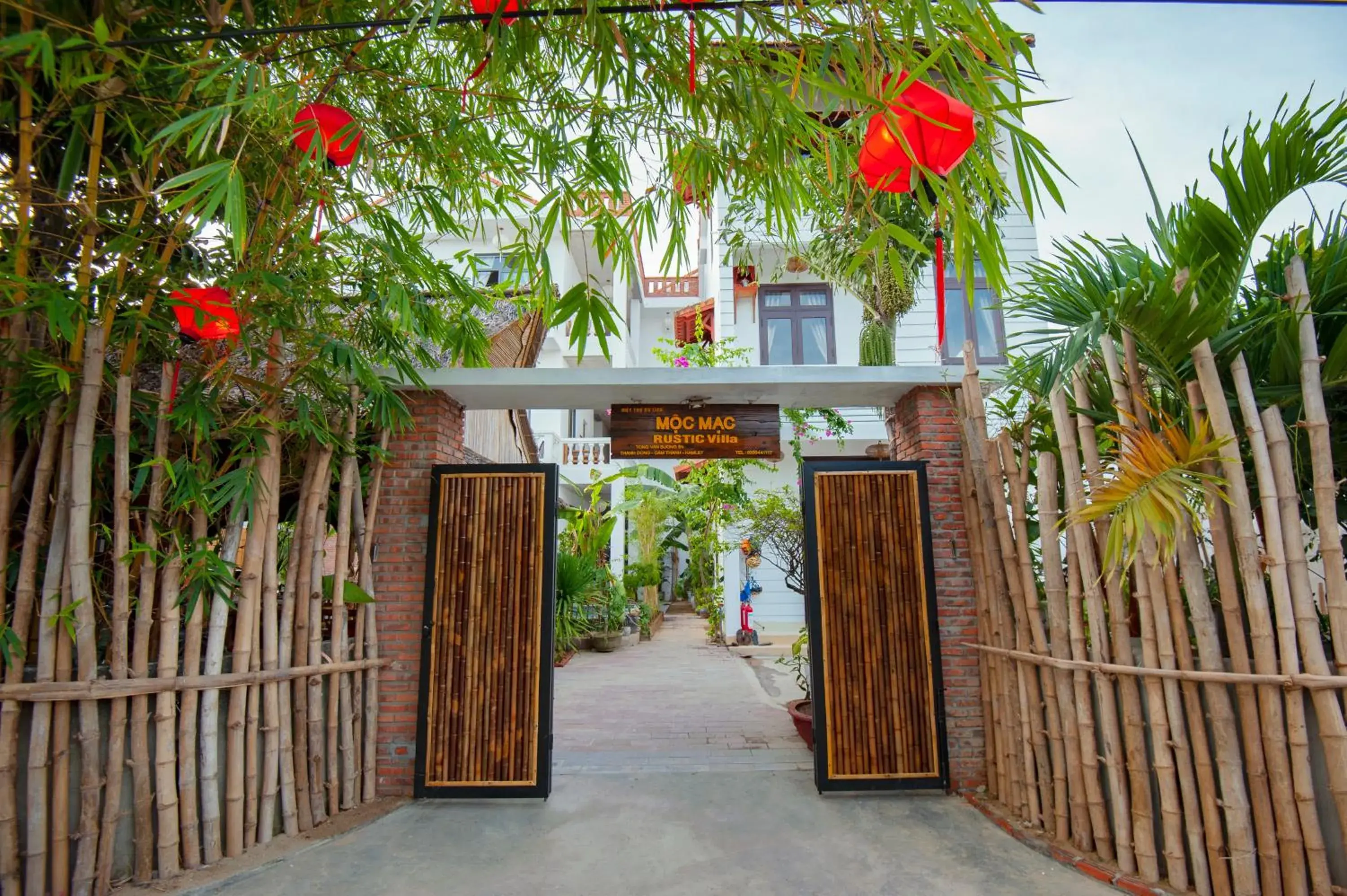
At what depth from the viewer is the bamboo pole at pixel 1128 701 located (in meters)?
2.85

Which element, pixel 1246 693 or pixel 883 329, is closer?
pixel 1246 693

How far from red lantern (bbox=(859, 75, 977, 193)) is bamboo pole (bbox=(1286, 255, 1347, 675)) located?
175 centimetres

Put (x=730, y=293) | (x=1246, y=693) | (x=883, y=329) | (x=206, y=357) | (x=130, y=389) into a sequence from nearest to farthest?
(x=1246, y=693)
(x=130, y=389)
(x=206, y=357)
(x=883, y=329)
(x=730, y=293)

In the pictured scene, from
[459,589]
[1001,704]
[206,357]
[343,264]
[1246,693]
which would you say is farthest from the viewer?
[459,589]

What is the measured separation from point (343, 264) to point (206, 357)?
0.75 m

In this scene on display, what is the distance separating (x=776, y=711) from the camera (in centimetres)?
615

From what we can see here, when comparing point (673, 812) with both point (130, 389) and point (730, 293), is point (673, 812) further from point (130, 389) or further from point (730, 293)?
point (730, 293)

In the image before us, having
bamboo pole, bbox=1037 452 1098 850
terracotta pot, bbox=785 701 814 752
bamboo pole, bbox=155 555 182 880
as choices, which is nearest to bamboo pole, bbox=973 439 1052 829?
bamboo pole, bbox=1037 452 1098 850

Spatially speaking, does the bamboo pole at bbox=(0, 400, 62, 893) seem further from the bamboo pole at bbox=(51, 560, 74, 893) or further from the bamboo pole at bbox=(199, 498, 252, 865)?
the bamboo pole at bbox=(199, 498, 252, 865)

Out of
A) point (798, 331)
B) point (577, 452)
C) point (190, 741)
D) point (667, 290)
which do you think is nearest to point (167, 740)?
point (190, 741)

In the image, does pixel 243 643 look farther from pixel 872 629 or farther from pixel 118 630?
pixel 872 629

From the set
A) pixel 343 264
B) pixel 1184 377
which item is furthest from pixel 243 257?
pixel 1184 377

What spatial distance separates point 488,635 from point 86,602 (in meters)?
1.89

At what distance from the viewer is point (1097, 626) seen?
310cm
